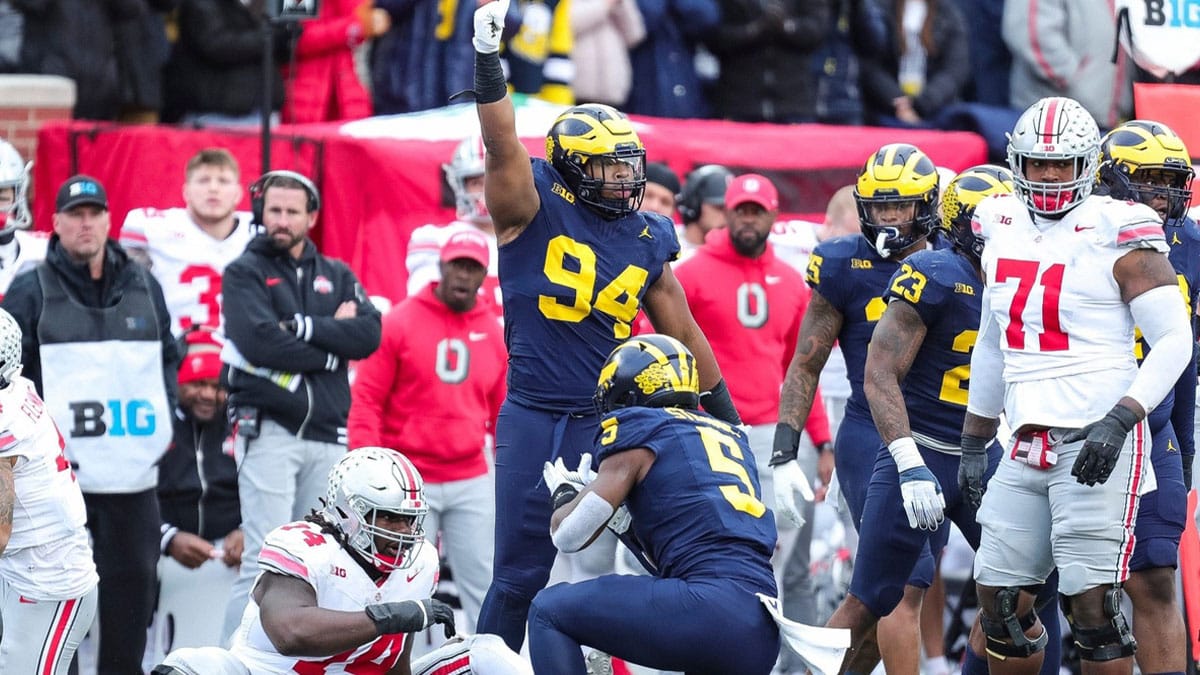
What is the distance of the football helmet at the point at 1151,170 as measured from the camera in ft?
23.6

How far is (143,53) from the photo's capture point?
34.4 feet

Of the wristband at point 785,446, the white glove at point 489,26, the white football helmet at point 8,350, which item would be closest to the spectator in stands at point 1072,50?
the wristband at point 785,446

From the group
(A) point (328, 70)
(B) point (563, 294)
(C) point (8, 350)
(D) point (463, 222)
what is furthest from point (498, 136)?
(A) point (328, 70)

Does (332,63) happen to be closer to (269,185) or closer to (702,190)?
(702,190)

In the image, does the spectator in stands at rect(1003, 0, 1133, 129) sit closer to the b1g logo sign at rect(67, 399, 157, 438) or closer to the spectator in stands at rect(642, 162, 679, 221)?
the spectator in stands at rect(642, 162, 679, 221)

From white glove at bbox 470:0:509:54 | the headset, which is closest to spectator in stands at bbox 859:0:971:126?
the headset

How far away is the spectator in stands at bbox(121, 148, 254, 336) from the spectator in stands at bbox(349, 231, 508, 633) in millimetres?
863

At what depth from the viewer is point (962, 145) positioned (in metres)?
11.5

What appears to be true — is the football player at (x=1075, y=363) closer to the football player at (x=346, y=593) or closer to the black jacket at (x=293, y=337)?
the football player at (x=346, y=593)

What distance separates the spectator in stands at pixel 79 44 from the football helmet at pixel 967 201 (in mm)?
4832

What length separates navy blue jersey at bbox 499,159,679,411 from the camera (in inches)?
254

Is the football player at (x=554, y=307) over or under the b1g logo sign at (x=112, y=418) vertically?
over

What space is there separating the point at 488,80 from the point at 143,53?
4.81 metres

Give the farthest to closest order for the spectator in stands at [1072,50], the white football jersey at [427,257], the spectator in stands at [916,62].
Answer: the spectator in stands at [916,62]
the spectator in stands at [1072,50]
the white football jersey at [427,257]
